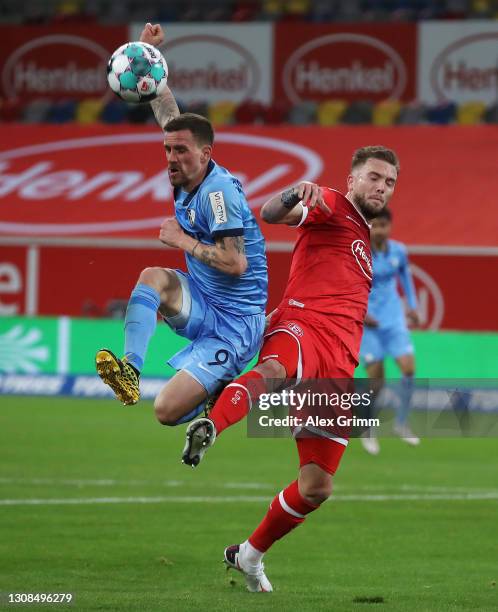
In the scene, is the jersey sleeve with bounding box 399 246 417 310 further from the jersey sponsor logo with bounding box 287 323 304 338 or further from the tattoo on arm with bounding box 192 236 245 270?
the tattoo on arm with bounding box 192 236 245 270

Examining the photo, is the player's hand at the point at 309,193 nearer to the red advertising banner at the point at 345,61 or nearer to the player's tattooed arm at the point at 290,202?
the player's tattooed arm at the point at 290,202

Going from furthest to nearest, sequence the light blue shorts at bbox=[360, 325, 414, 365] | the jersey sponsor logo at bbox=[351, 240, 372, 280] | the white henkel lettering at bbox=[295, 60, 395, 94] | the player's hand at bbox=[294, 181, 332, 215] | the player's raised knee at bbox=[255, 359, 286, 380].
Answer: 1. the white henkel lettering at bbox=[295, 60, 395, 94]
2. the light blue shorts at bbox=[360, 325, 414, 365]
3. the jersey sponsor logo at bbox=[351, 240, 372, 280]
4. the player's raised knee at bbox=[255, 359, 286, 380]
5. the player's hand at bbox=[294, 181, 332, 215]

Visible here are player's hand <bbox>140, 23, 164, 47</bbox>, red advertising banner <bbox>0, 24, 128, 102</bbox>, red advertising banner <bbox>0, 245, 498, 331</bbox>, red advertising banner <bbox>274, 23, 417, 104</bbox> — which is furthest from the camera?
red advertising banner <bbox>0, 24, 128, 102</bbox>

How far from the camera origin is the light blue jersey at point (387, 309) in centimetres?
1518

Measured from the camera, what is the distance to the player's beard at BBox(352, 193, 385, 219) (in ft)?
25.4

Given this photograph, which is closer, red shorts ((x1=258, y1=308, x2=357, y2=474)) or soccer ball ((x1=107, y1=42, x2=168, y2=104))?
red shorts ((x1=258, y1=308, x2=357, y2=474))

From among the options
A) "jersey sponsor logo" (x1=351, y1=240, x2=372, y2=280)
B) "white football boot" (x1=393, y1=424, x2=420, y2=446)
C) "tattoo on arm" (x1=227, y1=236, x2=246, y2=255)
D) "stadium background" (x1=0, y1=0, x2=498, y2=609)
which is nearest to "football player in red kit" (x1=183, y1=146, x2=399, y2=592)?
"jersey sponsor logo" (x1=351, y1=240, x2=372, y2=280)

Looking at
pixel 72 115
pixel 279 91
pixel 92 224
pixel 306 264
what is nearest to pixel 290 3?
pixel 279 91

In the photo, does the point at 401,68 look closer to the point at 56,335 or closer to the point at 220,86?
the point at 220,86

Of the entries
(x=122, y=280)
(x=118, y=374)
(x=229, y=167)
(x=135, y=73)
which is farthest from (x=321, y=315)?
(x=229, y=167)

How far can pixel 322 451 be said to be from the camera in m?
7.61

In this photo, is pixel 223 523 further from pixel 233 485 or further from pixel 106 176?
pixel 106 176

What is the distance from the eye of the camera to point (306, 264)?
7.83 m

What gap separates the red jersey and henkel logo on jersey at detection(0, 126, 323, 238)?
47.0 feet
